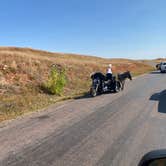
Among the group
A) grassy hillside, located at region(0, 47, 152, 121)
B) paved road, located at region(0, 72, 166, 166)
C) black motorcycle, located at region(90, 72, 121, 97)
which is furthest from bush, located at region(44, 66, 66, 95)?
paved road, located at region(0, 72, 166, 166)

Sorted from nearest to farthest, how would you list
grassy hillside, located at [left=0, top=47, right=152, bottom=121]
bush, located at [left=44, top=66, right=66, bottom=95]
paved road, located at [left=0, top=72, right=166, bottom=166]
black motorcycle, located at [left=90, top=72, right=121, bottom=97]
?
1. paved road, located at [left=0, top=72, right=166, bottom=166]
2. grassy hillside, located at [left=0, top=47, right=152, bottom=121]
3. black motorcycle, located at [left=90, top=72, right=121, bottom=97]
4. bush, located at [left=44, top=66, right=66, bottom=95]

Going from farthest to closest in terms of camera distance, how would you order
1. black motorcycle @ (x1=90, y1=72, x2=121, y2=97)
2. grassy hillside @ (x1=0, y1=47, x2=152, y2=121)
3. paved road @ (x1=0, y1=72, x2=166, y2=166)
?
1. black motorcycle @ (x1=90, y1=72, x2=121, y2=97)
2. grassy hillside @ (x1=0, y1=47, x2=152, y2=121)
3. paved road @ (x1=0, y1=72, x2=166, y2=166)

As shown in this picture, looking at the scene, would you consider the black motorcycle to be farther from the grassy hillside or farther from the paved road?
the paved road

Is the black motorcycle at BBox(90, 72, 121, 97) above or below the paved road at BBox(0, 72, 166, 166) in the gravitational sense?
above

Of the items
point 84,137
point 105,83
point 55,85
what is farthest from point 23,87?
point 84,137

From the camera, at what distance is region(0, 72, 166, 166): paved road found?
4926 mm

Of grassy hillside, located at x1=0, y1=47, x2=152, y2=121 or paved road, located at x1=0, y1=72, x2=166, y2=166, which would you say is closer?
paved road, located at x1=0, y1=72, x2=166, y2=166

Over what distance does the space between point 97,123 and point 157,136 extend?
85.8 inches

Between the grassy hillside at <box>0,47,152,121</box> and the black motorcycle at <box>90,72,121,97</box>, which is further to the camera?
the black motorcycle at <box>90,72,121,97</box>

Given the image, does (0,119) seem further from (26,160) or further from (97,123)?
(26,160)

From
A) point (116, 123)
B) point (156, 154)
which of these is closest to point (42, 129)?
point (116, 123)

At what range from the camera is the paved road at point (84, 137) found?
493 centimetres

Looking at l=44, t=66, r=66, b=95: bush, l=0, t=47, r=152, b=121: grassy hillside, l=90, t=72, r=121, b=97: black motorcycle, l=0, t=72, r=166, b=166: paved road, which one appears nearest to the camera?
l=0, t=72, r=166, b=166: paved road

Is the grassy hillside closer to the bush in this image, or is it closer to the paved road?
the bush
